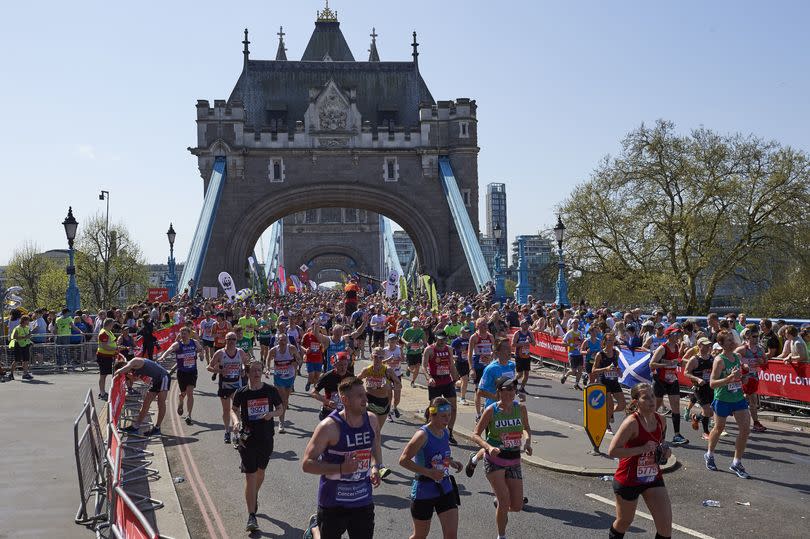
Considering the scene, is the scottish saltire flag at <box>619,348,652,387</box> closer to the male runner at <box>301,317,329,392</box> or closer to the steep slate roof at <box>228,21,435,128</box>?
the male runner at <box>301,317,329,392</box>

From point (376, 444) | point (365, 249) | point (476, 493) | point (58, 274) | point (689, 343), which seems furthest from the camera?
point (365, 249)

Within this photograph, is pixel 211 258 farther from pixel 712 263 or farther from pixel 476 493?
pixel 476 493

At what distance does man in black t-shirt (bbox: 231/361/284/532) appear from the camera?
8766 millimetres

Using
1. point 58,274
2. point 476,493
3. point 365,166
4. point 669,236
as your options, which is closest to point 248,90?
point 365,166

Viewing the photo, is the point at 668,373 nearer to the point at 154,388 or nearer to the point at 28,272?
the point at 154,388

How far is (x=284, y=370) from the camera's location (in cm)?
1423

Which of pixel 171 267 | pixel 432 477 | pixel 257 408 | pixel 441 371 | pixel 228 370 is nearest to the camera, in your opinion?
pixel 432 477

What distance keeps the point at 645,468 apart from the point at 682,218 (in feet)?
89.7

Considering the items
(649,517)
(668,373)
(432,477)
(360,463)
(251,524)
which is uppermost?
(668,373)

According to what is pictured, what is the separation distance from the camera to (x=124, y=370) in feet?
42.0

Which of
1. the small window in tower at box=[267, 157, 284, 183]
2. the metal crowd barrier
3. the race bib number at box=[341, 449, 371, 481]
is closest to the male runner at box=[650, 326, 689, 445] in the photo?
the race bib number at box=[341, 449, 371, 481]

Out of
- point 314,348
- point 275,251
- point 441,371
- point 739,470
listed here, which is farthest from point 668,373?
point 275,251

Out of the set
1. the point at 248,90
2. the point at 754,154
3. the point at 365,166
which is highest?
the point at 248,90

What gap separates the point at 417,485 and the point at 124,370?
282 inches
